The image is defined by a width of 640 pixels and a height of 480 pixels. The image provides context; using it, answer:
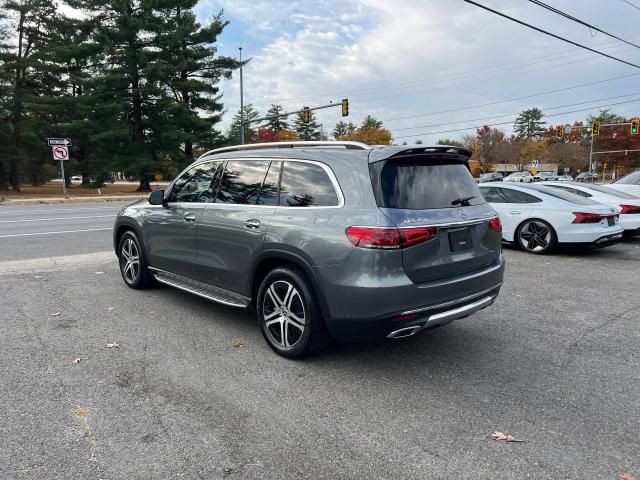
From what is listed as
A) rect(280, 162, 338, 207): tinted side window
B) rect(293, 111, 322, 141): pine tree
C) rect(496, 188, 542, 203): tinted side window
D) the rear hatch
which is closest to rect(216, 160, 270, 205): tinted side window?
rect(280, 162, 338, 207): tinted side window

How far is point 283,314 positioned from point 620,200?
31.1ft

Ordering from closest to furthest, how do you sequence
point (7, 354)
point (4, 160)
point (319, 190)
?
point (319, 190) < point (7, 354) < point (4, 160)

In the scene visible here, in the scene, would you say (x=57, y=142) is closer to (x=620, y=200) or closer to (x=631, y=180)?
(x=620, y=200)

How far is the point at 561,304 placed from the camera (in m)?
5.72

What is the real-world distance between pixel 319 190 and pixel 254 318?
6.39ft

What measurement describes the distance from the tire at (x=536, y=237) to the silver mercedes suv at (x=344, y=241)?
529 centimetres

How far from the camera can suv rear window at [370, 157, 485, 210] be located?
3527 mm

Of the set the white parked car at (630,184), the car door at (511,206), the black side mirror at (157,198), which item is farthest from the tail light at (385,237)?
the white parked car at (630,184)

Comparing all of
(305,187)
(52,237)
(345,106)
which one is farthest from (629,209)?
(345,106)

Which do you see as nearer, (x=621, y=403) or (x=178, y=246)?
(x=621, y=403)

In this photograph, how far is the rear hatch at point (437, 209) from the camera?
3.46m

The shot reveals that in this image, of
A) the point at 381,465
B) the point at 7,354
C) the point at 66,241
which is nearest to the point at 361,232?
the point at 381,465

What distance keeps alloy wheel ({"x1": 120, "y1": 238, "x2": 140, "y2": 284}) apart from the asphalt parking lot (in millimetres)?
706

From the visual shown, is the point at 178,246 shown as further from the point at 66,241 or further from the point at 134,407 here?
the point at 66,241
